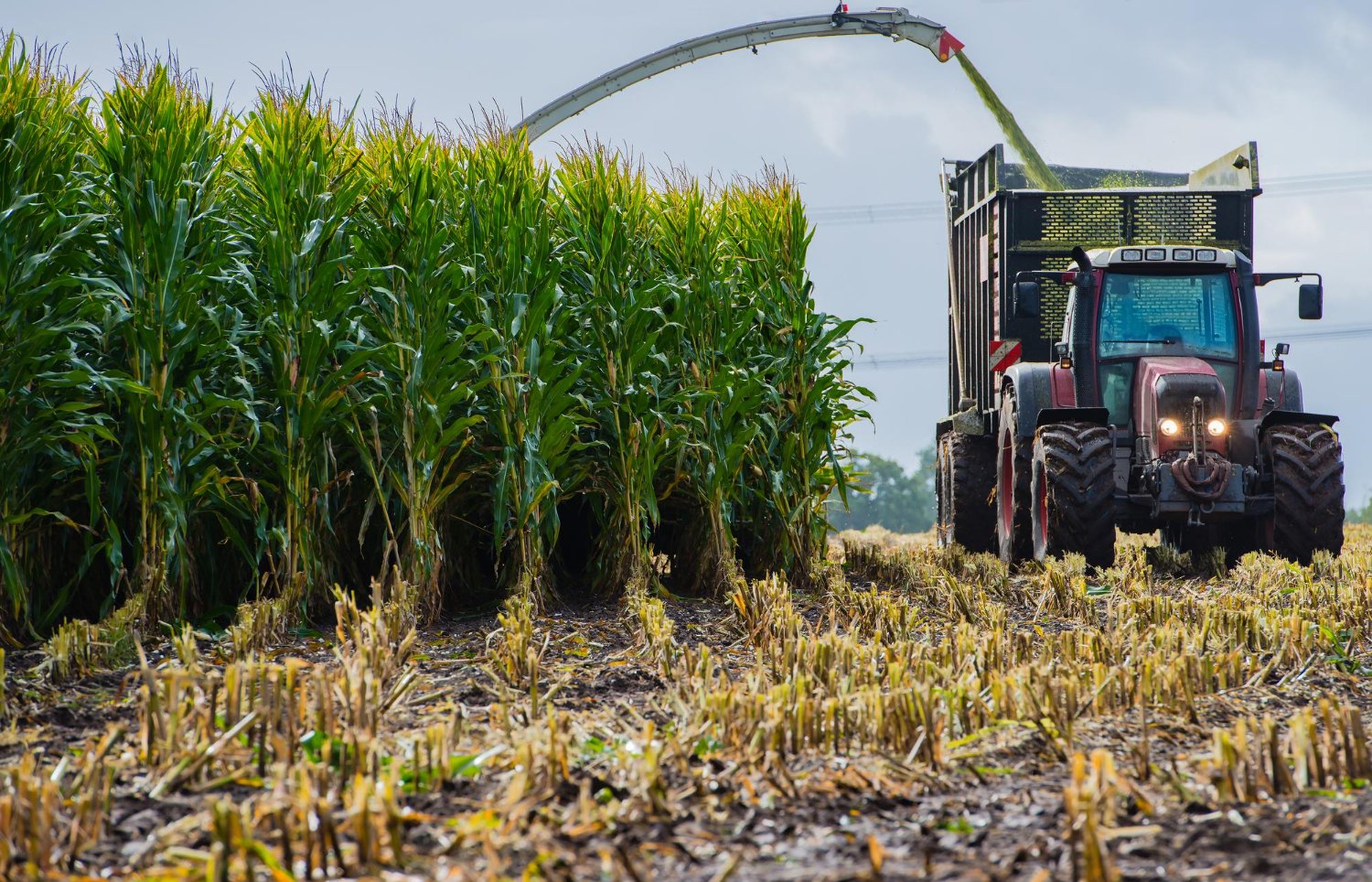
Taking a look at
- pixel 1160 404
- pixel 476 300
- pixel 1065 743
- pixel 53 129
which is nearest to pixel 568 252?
pixel 476 300

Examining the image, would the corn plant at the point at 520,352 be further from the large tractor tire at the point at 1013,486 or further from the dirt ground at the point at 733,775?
the large tractor tire at the point at 1013,486

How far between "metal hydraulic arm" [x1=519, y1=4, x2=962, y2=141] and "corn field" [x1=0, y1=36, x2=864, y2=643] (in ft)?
28.7

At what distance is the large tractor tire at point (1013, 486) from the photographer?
989 cm

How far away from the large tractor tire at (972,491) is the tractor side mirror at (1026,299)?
2.44 m

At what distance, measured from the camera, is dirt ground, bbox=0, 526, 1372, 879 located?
272 centimetres

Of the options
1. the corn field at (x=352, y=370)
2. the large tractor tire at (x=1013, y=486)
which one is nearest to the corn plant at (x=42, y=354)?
the corn field at (x=352, y=370)

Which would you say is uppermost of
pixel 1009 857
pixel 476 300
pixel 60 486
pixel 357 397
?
pixel 476 300

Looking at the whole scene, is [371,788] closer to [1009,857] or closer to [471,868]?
[471,868]

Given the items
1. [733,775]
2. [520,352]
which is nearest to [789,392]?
[520,352]

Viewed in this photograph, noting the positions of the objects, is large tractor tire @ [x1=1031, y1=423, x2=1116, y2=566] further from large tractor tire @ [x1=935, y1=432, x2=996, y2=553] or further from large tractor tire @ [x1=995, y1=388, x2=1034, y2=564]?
large tractor tire @ [x1=935, y1=432, x2=996, y2=553]

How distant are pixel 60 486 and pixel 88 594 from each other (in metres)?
0.81

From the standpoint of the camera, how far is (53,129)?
6.20m

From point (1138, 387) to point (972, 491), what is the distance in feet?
8.64

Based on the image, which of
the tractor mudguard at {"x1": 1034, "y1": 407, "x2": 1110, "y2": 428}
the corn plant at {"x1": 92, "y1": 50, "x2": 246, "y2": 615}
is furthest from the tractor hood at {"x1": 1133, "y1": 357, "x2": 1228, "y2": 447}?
the corn plant at {"x1": 92, "y1": 50, "x2": 246, "y2": 615}
